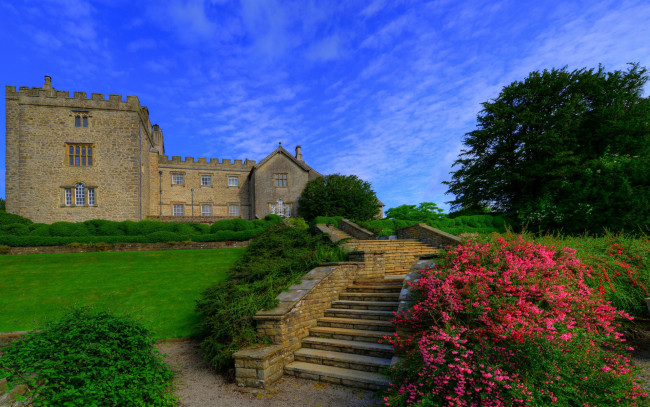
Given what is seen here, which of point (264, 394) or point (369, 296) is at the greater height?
point (369, 296)

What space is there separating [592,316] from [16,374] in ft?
26.0

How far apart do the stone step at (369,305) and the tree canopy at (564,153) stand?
17147 mm

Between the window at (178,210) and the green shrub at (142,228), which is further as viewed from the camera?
the window at (178,210)

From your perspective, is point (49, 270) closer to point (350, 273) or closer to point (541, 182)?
point (350, 273)

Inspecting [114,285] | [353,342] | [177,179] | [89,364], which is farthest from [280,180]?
[89,364]

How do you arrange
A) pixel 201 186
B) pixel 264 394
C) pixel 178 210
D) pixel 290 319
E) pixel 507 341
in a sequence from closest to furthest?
pixel 507 341 < pixel 264 394 < pixel 290 319 < pixel 178 210 < pixel 201 186

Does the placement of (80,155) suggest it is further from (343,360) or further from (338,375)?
(338,375)

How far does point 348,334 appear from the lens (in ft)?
20.5

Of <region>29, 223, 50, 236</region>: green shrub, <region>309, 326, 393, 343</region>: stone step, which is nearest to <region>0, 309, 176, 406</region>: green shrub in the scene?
<region>309, 326, 393, 343</region>: stone step

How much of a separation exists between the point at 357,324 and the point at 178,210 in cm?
3150

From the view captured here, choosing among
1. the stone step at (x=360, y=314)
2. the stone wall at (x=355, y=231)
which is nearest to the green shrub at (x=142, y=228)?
the stone wall at (x=355, y=231)

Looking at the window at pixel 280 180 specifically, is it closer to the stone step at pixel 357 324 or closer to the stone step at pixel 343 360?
the stone step at pixel 357 324

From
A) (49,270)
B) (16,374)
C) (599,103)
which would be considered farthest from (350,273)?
(599,103)

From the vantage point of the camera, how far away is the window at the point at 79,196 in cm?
2575
